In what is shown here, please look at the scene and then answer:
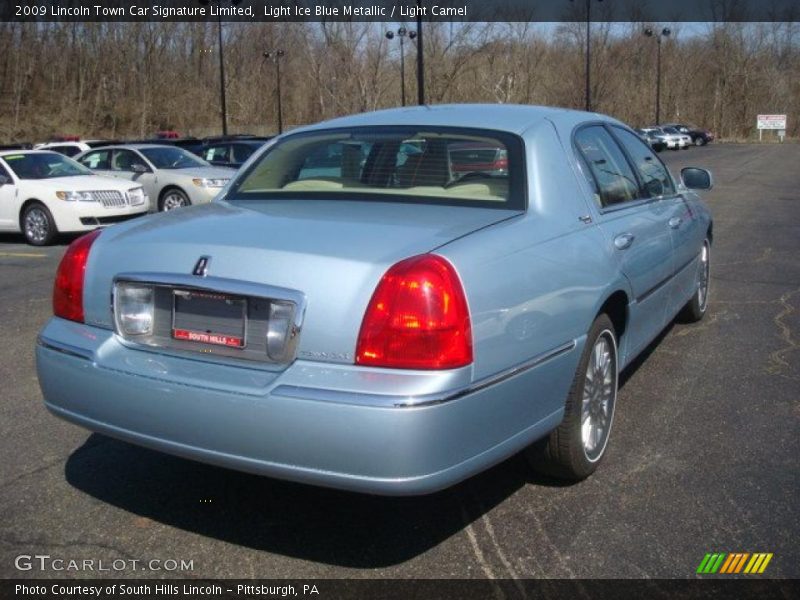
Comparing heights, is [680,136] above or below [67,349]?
above

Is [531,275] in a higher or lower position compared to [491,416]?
higher

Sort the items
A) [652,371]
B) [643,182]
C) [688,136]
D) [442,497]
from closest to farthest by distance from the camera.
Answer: [442,497], [643,182], [652,371], [688,136]

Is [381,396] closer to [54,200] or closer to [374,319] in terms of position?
[374,319]

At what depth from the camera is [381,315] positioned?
2904 millimetres

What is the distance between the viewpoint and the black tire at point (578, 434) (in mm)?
3645

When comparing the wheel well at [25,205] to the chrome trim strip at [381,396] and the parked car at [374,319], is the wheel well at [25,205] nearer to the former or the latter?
the parked car at [374,319]

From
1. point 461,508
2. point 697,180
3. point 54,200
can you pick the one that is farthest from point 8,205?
point 461,508

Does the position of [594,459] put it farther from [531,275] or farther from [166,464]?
[166,464]

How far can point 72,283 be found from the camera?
3.53 m

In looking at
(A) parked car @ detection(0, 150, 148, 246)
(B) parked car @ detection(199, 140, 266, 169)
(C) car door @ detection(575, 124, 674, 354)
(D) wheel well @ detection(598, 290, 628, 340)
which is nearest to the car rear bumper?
(D) wheel well @ detection(598, 290, 628, 340)

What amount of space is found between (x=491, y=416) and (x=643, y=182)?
250cm

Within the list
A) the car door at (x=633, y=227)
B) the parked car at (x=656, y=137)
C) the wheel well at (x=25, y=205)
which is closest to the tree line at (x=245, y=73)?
the parked car at (x=656, y=137)

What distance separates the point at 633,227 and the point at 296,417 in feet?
7.44

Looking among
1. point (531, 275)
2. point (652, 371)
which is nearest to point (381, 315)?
point (531, 275)
